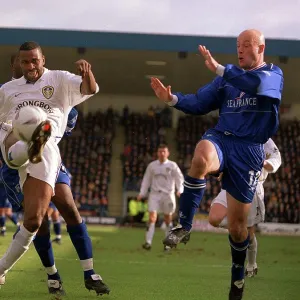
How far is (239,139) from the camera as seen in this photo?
22.0ft

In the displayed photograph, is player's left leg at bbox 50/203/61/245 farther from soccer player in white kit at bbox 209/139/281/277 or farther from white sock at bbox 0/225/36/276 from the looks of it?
white sock at bbox 0/225/36/276

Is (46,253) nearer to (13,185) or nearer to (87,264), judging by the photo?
(87,264)

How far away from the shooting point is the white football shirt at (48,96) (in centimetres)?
671

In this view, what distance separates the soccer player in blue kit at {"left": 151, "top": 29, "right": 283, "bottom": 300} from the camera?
6391mm

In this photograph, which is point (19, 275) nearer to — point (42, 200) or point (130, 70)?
point (42, 200)

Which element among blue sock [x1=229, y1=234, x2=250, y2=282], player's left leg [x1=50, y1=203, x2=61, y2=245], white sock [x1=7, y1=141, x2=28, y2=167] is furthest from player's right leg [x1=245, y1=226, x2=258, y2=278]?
player's left leg [x1=50, y1=203, x2=61, y2=245]

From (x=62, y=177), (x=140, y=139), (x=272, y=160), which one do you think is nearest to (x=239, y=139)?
(x=62, y=177)

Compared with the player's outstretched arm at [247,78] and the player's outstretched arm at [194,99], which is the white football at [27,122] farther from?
the player's outstretched arm at [247,78]

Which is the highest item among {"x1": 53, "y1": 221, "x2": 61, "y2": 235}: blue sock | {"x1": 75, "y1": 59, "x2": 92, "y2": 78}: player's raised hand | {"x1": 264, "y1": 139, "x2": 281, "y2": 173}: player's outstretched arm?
{"x1": 75, "y1": 59, "x2": 92, "y2": 78}: player's raised hand

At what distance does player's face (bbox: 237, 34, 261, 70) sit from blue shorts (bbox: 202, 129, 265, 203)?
0.71 meters

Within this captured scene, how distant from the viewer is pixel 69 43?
1062 inches

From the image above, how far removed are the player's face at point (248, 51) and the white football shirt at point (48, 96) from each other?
150 centimetres

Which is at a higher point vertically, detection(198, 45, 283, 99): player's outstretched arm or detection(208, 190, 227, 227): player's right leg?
detection(198, 45, 283, 99): player's outstretched arm

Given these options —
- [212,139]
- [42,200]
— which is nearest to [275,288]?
[212,139]
